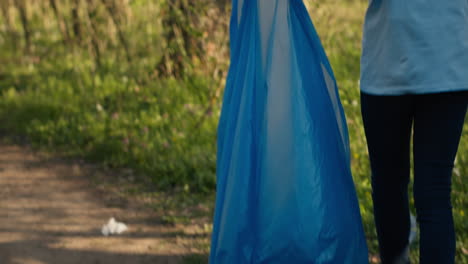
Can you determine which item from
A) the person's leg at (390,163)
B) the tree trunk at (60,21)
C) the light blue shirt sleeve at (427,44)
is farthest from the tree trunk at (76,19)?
the light blue shirt sleeve at (427,44)

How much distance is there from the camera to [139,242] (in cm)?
306

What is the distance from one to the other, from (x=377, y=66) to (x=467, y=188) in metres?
1.46

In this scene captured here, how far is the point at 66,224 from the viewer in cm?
333

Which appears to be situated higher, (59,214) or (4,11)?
(4,11)

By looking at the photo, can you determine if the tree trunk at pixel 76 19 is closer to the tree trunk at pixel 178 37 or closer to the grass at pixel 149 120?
the grass at pixel 149 120

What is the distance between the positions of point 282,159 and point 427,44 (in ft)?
1.93

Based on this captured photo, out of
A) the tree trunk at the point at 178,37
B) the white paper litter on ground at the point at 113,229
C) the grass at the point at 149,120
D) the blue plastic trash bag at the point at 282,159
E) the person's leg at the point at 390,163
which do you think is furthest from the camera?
the tree trunk at the point at 178,37

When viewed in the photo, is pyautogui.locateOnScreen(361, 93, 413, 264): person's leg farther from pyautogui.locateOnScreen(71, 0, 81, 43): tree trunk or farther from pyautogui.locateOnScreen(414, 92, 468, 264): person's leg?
pyautogui.locateOnScreen(71, 0, 81, 43): tree trunk

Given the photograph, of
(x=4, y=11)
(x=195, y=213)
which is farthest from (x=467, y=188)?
(x=4, y=11)

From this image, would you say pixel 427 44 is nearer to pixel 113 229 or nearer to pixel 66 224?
pixel 113 229

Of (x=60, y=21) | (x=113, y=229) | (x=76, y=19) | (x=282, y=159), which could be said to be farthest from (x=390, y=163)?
(x=60, y=21)

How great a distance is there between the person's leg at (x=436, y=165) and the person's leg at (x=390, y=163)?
7cm

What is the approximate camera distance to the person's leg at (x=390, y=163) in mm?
1970

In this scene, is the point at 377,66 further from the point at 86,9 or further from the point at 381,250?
the point at 86,9
